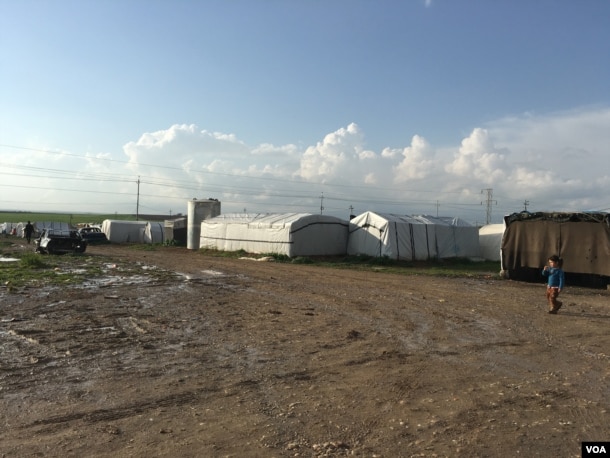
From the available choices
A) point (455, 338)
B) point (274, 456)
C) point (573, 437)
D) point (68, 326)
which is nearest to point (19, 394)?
point (274, 456)

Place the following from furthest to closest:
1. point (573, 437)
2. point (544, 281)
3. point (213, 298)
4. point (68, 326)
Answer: point (544, 281)
point (213, 298)
point (68, 326)
point (573, 437)

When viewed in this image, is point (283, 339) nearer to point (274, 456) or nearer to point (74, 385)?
point (74, 385)

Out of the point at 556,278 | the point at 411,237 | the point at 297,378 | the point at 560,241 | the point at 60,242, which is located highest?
the point at 560,241

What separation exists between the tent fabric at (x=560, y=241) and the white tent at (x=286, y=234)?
14.0 meters

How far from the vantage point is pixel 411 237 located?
3164 centimetres

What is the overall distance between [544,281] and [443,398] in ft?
54.5

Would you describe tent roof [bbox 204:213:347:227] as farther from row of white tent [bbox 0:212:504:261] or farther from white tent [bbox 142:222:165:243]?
white tent [bbox 142:222:165:243]

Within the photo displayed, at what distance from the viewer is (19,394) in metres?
5.84

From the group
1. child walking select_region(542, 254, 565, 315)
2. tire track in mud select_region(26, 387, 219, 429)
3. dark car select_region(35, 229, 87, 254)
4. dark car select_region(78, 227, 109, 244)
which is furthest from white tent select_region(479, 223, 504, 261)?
dark car select_region(78, 227, 109, 244)

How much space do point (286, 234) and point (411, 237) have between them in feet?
24.5

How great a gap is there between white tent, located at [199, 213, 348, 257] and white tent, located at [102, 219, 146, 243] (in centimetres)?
2230

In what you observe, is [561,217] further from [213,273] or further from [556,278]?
[213,273]

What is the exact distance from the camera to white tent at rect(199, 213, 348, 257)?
32688 millimetres

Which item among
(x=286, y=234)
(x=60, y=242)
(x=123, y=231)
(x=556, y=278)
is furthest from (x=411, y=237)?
(x=123, y=231)
